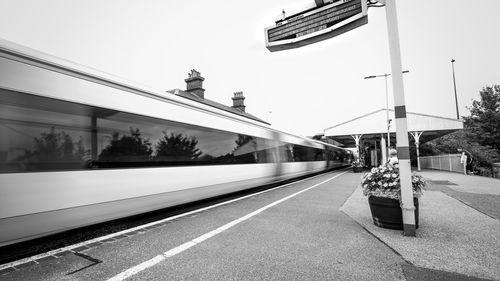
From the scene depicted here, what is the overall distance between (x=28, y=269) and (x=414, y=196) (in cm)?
547

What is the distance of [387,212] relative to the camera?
4301 mm

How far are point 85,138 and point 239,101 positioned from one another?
29104 millimetres

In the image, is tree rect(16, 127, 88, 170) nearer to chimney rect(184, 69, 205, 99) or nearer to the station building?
the station building

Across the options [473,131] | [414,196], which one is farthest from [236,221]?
[473,131]

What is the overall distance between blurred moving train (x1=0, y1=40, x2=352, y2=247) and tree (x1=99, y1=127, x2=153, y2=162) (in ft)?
0.06

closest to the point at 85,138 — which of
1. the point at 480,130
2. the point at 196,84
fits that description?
the point at 196,84

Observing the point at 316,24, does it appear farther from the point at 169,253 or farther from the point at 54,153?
the point at 54,153

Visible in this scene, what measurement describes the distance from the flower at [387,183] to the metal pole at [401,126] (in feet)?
0.67

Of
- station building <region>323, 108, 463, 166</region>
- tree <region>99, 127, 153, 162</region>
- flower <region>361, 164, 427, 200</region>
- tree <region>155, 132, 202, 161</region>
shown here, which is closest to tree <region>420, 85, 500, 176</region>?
station building <region>323, 108, 463, 166</region>

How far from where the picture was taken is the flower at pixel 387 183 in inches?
169

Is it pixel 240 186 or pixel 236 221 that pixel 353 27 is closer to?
pixel 236 221

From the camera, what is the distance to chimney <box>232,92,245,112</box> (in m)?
32.2

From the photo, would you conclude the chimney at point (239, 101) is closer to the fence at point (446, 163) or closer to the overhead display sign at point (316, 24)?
the fence at point (446, 163)

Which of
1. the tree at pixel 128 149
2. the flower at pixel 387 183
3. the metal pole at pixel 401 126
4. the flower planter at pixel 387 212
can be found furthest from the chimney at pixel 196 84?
the flower planter at pixel 387 212
